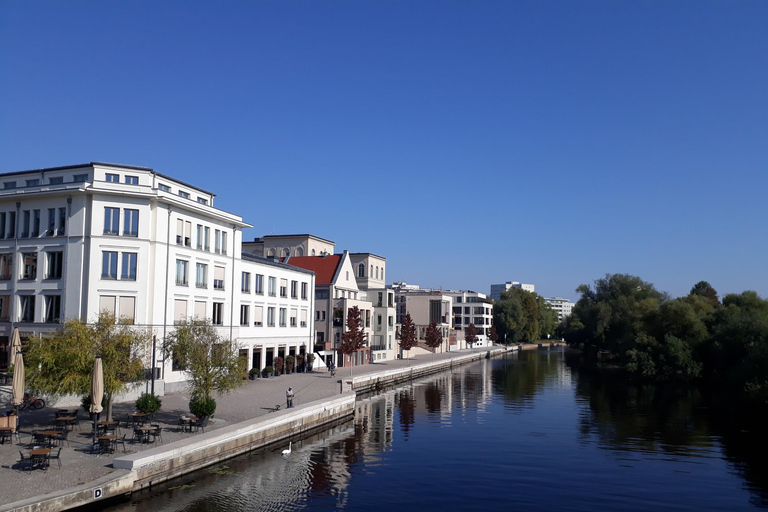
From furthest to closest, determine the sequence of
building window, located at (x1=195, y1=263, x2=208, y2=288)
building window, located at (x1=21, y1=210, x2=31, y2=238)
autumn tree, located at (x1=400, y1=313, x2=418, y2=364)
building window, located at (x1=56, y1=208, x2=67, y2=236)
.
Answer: autumn tree, located at (x1=400, y1=313, x2=418, y2=364) → building window, located at (x1=195, y1=263, x2=208, y2=288) → building window, located at (x1=21, y1=210, x2=31, y2=238) → building window, located at (x1=56, y1=208, x2=67, y2=236)

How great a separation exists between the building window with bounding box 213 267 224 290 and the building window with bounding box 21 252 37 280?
11.8 metres

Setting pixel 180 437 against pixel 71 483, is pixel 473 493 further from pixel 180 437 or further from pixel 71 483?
pixel 71 483

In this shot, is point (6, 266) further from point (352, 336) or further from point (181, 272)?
point (352, 336)

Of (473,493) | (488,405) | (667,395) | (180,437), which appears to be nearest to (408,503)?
(473,493)

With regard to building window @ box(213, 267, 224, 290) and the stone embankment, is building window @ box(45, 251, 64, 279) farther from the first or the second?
the stone embankment

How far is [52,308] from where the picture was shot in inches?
1521

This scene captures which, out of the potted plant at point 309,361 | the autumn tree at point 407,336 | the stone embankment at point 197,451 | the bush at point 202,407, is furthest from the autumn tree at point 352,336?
the bush at point 202,407

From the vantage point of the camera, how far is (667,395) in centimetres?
5600

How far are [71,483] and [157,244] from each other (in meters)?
22.5

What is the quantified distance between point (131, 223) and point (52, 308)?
24.4ft

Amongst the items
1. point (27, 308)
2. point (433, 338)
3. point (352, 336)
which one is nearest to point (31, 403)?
point (27, 308)

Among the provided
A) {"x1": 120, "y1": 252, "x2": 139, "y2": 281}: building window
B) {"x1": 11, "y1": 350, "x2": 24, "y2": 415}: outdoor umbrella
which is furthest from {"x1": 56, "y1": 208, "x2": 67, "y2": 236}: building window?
{"x1": 11, "y1": 350, "x2": 24, "y2": 415}: outdoor umbrella

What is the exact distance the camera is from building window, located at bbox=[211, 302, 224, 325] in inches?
1790

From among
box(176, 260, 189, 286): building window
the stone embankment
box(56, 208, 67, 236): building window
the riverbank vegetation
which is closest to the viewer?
the stone embankment
